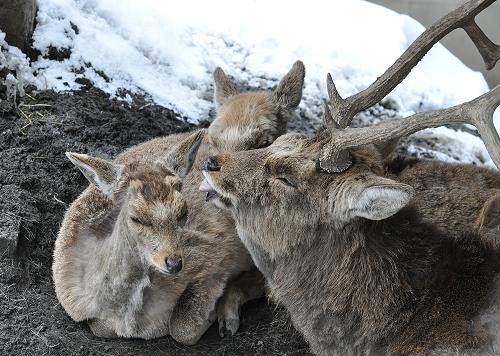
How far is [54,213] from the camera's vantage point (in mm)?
6988

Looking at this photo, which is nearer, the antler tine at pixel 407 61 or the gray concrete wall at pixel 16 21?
the antler tine at pixel 407 61

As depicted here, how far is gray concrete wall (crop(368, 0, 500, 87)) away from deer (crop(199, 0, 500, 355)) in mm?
6392

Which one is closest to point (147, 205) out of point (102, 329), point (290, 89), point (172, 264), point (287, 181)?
point (172, 264)

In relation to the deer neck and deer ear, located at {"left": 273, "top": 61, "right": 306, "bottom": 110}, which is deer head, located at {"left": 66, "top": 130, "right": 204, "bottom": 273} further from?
deer ear, located at {"left": 273, "top": 61, "right": 306, "bottom": 110}

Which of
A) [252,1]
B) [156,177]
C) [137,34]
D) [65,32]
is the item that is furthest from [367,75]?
[156,177]

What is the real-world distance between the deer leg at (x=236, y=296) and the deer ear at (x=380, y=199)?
2137 millimetres

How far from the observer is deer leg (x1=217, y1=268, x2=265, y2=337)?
638 cm

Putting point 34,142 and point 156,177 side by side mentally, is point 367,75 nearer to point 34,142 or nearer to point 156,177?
point 34,142

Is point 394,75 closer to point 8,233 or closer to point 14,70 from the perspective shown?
point 8,233

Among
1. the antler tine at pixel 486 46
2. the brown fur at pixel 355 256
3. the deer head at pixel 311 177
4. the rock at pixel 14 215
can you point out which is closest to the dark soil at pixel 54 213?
the rock at pixel 14 215

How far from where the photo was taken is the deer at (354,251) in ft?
15.6

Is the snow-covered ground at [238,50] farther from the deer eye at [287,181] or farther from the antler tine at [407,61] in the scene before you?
the deer eye at [287,181]

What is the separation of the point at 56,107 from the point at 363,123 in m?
3.49

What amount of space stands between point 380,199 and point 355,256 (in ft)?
1.97
